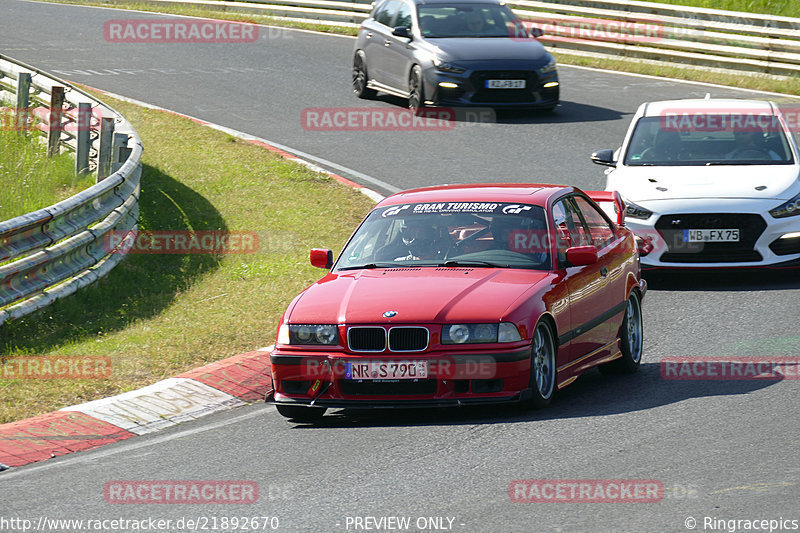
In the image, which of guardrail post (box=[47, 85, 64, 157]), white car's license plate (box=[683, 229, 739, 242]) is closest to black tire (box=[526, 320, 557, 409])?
white car's license plate (box=[683, 229, 739, 242])

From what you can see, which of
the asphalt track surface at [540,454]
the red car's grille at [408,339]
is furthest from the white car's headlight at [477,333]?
the asphalt track surface at [540,454]

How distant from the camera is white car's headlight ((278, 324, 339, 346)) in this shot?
8.20 meters

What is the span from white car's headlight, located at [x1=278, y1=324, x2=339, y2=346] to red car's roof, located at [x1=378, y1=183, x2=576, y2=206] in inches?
65.5

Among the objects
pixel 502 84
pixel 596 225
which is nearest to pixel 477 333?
pixel 596 225

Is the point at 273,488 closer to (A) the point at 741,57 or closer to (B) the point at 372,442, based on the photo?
(B) the point at 372,442

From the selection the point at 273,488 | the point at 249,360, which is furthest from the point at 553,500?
the point at 249,360

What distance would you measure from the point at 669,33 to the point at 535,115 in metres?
6.33

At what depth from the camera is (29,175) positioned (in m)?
15.2

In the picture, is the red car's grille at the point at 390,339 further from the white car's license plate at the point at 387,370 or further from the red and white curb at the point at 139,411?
the red and white curb at the point at 139,411

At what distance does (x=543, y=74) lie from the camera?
20.7 meters

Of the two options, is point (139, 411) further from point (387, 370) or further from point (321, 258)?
point (387, 370)

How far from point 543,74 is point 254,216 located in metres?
7.09

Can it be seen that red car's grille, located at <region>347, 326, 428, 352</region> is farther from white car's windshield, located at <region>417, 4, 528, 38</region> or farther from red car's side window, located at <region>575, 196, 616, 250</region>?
white car's windshield, located at <region>417, 4, 528, 38</region>

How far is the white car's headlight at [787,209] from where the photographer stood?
13.0 m
